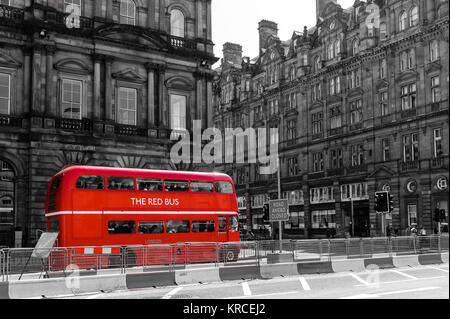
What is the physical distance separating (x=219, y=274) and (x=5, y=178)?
→ 1767 cm

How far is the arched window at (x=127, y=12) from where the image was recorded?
3450cm

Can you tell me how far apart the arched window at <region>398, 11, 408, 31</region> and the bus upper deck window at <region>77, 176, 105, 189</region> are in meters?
34.9

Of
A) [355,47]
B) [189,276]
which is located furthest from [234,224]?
[355,47]

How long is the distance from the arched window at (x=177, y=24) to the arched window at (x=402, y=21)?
20.8 metres

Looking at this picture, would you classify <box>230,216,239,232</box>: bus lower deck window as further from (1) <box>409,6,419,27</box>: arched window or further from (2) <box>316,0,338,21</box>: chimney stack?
(2) <box>316,0,338,21</box>: chimney stack

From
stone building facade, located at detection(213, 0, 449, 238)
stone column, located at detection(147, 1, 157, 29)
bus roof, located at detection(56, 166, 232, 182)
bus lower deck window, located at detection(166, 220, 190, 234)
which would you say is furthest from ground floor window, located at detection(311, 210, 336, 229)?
bus lower deck window, located at detection(166, 220, 190, 234)

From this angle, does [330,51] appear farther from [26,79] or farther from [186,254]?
[186,254]

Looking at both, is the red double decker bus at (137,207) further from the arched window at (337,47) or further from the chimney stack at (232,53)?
the chimney stack at (232,53)

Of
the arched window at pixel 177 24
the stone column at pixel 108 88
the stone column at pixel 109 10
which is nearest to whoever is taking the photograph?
the stone column at pixel 108 88

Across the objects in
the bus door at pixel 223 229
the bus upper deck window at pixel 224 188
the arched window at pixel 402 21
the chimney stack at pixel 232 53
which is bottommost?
the bus door at pixel 223 229

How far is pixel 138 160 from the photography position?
109ft

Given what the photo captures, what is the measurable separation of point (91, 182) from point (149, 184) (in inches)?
98.0

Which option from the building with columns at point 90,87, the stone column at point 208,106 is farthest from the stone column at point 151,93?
the stone column at point 208,106

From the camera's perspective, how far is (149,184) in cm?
2239
